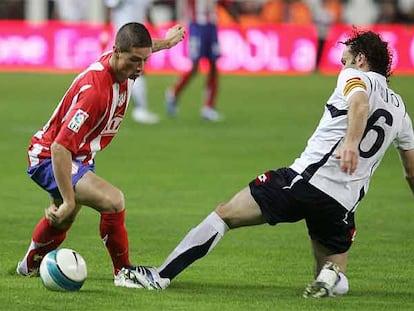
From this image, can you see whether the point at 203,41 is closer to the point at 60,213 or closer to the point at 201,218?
the point at 201,218

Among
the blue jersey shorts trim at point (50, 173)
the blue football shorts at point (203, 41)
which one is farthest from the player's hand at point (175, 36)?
the blue football shorts at point (203, 41)

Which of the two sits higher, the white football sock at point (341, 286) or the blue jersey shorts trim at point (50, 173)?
the blue jersey shorts trim at point (50, 173)

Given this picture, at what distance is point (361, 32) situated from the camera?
8.23 meters

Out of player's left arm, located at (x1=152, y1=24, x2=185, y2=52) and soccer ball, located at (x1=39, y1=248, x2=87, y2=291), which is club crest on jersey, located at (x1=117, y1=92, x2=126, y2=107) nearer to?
player's left arm, located at (x1=152, y1=24, x2=185, y2=52)

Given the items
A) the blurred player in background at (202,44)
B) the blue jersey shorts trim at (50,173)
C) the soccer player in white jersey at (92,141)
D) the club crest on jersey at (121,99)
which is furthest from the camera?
the blurred player in background at (202,44)

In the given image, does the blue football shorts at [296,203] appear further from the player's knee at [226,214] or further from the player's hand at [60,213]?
the player's hand at [60,213]

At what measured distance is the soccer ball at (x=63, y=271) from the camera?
7.85m

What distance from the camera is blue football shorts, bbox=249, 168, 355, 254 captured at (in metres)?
7.92

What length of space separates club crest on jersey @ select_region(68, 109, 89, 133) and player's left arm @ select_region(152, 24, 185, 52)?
1.34 m

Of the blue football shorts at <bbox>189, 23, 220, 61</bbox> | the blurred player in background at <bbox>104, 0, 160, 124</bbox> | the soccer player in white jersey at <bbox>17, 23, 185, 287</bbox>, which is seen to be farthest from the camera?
the blue football shorts at <bbox>189, 23, 220, 61</bbox>

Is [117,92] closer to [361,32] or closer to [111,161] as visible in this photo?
[361,32]

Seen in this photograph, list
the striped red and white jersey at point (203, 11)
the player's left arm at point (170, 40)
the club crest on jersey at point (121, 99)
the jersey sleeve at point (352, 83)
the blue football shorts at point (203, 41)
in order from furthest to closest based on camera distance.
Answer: the striped red and white jersey at point (203, 11), the blue football shorts at point (203, 41), the player's left arm at point (170, 40), the club crest on jersey at point (121, 99), the jersey sleeve at point (352, 83)

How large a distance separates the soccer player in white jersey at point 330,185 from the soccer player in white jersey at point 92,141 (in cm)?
34

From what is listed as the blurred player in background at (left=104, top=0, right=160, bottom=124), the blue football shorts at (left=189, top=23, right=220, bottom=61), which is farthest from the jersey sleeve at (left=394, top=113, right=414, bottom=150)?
the blue football shorts at (left=189, top=23, right=220, bottom=61)
